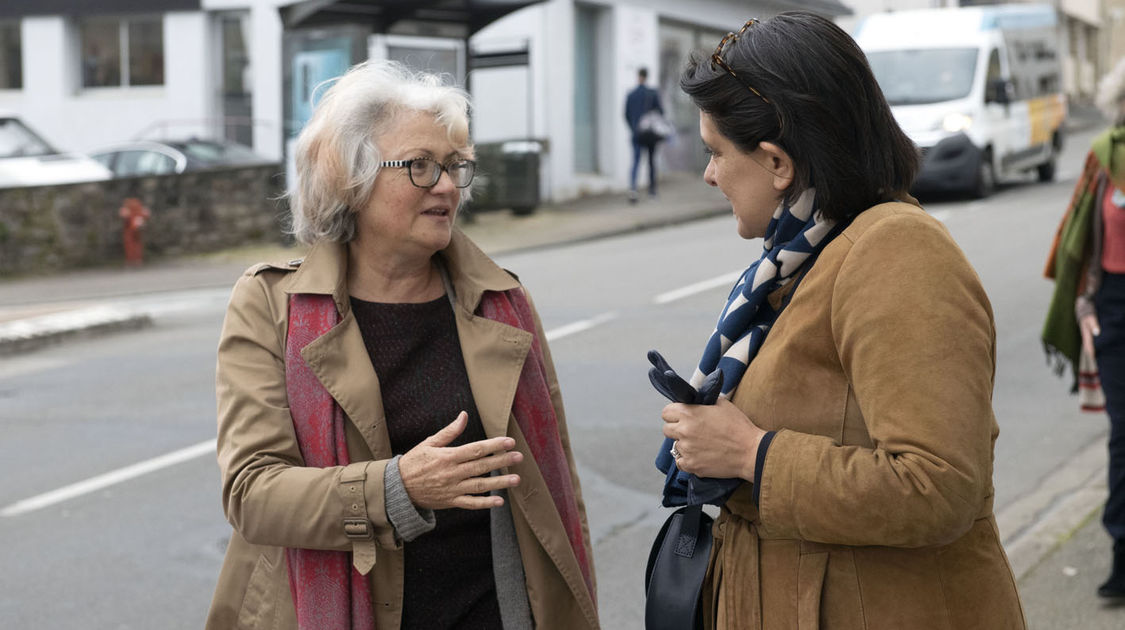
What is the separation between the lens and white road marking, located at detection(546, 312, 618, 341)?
419 inches

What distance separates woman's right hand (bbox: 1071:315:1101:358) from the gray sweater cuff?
125 inches

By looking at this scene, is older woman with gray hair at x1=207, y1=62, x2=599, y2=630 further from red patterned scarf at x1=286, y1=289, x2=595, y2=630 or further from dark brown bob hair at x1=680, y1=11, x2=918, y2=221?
dark brown bob hair at x1=680, y1=11, x2=918, y2=221

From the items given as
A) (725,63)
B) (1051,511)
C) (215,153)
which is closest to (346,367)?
(725,63)

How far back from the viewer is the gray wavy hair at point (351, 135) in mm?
2834

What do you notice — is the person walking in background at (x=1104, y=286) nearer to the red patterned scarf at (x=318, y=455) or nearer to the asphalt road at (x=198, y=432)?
the asphalt road at (x=198, y=432)

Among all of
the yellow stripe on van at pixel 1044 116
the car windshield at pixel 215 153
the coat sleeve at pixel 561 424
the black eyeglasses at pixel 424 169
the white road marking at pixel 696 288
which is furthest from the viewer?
the yellow stripe on van at pixel 1044 116

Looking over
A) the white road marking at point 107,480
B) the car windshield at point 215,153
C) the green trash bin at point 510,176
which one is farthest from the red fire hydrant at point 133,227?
the white road marking at point 107,480

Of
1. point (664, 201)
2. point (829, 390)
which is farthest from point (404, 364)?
point (664, 201)

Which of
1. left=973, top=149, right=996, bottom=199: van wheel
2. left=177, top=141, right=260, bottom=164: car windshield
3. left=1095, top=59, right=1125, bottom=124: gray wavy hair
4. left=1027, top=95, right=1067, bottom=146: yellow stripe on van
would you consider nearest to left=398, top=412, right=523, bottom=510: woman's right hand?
left=1095, top=59, right=1125, bottom=124: gray wavy hair

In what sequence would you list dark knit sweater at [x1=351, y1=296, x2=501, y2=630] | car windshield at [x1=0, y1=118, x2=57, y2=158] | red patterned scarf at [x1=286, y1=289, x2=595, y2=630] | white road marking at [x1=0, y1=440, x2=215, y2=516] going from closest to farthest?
red patterned scarf at [x1=286, y1=289, x2=595, y2=630], dark knit sweater at [x1=351, y1=296, x2=501, y2=630], white road marking at [x1=0, y1=440, x2=215, y2=516], car windshield at [x1=0, y1=118, x2=57, y2=158]

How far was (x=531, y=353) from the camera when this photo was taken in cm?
294

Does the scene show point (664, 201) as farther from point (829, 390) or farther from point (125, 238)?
point (829, 390)

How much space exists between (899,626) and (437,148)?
139cm

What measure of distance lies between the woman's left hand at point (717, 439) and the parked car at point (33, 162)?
16165mm
